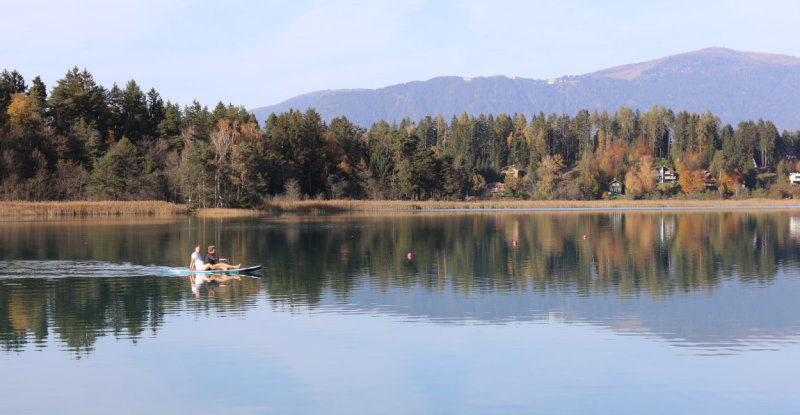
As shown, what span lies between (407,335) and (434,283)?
10272 mm

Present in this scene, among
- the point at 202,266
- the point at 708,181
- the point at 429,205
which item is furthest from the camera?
the point at 708,181

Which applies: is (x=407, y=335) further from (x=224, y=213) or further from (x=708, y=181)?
(x=708, y=181)

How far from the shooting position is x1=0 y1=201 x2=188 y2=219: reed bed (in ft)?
276

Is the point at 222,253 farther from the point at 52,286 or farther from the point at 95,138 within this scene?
the point at 95,138

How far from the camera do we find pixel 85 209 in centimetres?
8638

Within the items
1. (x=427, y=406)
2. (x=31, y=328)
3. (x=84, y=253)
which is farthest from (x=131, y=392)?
(x=84, y=253)

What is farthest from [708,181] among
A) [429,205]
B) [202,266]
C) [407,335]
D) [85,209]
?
[407,335]

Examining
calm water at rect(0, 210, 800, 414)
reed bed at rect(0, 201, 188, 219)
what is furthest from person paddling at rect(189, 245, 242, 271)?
reed bed at rect(0, 201, 188, 219)

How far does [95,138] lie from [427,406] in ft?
344

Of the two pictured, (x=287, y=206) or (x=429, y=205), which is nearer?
(x=287, y=206)

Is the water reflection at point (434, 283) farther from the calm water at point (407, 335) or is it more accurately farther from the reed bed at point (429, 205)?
the reed bed at point (429, 205)

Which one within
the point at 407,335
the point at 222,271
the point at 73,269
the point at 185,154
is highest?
the point at 185,154

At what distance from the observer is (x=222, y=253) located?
4494 centimetres

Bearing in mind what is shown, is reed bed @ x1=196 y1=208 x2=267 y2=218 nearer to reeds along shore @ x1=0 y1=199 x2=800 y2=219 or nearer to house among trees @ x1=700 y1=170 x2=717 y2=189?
reeds along shore @ x1=0 y1=199 x2=800 y2=219
